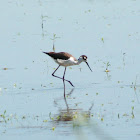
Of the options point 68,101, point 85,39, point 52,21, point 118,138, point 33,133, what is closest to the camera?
point 118,138

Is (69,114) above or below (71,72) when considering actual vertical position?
below

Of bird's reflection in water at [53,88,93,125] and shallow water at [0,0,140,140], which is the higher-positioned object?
shallow water at [0,0,140,140]

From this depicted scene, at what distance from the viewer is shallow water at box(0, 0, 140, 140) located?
20.4 ft

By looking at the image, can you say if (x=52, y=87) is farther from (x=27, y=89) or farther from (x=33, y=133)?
(x=33, y=133)

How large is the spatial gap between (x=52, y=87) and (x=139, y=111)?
2542mm

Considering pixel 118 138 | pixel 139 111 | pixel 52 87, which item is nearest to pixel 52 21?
pixel 52 87

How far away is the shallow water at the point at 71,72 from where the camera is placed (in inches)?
245

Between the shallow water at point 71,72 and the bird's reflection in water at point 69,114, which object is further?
the bird's reflection in water at point 69,114

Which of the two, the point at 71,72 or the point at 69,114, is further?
the point at 71,72

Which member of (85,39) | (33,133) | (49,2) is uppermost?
(49,2)

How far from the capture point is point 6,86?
29.4 feet

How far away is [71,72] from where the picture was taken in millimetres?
10305

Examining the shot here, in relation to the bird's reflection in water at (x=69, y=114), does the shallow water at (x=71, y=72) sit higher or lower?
higher

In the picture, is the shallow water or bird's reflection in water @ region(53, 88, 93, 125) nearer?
the shallow water
